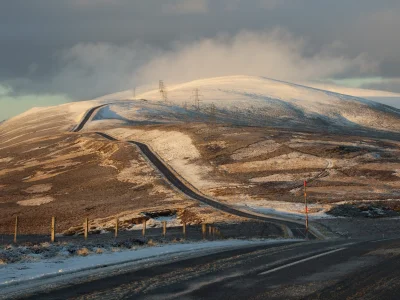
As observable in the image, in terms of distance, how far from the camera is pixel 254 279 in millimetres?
14758

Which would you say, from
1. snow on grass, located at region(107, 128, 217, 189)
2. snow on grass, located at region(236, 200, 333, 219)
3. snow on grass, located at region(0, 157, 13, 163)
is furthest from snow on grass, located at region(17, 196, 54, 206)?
snow on grass, located at region(0, 157, 13, 163)

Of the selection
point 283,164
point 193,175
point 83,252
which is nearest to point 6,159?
point 193,175

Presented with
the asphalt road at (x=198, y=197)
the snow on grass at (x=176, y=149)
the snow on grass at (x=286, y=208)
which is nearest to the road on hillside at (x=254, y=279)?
the asphalt road at (x=198, y=197)

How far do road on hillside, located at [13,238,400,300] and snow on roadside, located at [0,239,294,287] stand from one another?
1185 millimetres

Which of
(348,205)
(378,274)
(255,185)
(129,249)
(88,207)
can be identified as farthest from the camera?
(255,185)

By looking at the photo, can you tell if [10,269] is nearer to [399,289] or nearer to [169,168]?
[399,289]

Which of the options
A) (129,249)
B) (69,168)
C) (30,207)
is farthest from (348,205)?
(69,168)

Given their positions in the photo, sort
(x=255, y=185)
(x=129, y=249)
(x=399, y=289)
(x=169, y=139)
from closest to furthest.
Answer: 1. (x=399, y=289)
2. (x=129, y=249)
3. (x=255, y=185)
4. (x=169, y=139)

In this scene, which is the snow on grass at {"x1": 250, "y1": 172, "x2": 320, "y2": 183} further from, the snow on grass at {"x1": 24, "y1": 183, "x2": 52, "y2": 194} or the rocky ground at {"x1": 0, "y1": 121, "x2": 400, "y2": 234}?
the snow on grass at {"x1": 24, "y1": 183, "x2": 52, "y2": 194}

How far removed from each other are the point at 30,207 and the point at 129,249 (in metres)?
61.5

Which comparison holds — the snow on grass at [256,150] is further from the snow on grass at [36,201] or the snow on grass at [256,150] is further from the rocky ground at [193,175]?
the snow on grass at [36,201]

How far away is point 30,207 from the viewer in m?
82.1

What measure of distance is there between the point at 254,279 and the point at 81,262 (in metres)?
6.42

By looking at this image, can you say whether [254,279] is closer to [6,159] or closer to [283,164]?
[283,164]
